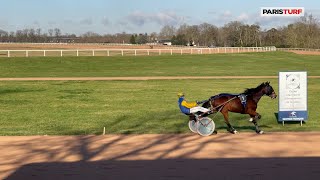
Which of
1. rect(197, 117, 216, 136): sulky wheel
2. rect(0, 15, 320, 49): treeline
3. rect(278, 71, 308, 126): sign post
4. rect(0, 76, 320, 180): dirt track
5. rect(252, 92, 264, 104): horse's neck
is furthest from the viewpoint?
rect(0, 15, 320, 49): treeline

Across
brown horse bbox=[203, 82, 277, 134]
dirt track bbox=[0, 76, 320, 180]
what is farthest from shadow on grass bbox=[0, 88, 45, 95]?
brown horse bbox=[203, 82, 277, 134]

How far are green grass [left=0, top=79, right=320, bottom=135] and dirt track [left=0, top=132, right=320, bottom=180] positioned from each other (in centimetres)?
158

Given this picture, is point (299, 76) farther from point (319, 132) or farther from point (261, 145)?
point (261, 145)

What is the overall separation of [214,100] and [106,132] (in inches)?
124

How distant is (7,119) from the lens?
1551cm

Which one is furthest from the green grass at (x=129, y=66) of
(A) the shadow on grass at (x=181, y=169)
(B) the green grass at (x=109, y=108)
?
(A) the shadow on grass at (x=181, y=169)

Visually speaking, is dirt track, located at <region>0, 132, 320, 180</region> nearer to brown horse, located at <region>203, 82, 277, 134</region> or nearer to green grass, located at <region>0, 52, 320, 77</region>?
brown horse, located at <region>203, 82, 277, 134</region>

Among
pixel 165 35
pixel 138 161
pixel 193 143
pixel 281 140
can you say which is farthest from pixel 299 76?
pixel 165 35

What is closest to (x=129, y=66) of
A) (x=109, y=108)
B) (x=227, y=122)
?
(x=109, y=108)

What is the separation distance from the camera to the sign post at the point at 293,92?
43.4 feet

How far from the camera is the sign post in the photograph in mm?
13234

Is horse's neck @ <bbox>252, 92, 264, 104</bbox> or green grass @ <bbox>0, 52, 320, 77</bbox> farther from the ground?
green grass @ <bbox>0, 52, 320, 77</bbox>

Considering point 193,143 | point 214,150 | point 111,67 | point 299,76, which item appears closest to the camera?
point 214,150

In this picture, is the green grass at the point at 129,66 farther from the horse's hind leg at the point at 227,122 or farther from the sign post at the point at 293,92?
the horse's hind leg at the point at 227,122
